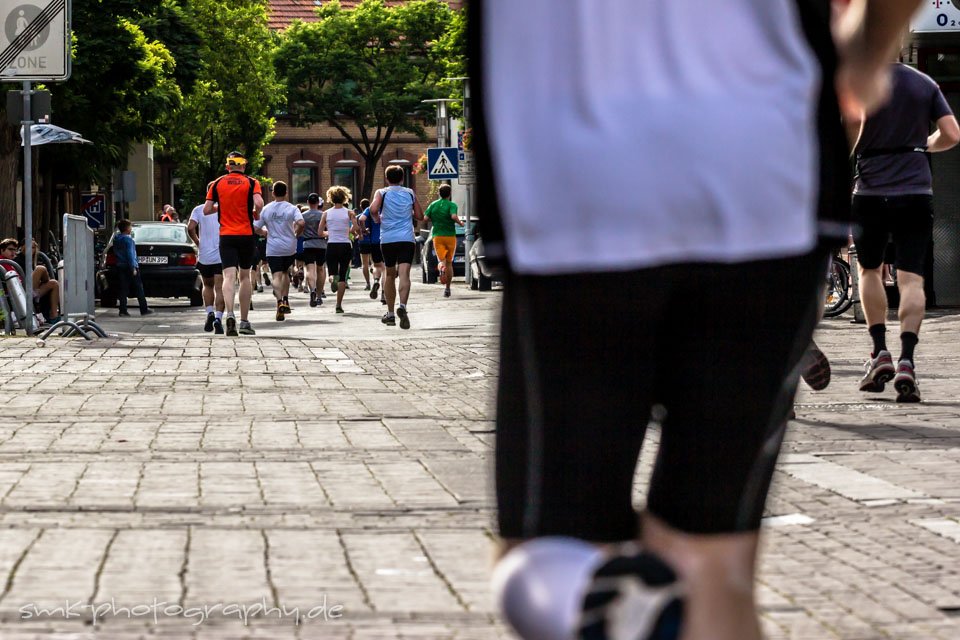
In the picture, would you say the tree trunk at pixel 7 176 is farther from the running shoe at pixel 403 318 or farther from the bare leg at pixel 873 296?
the bare leg at pixel 873 296

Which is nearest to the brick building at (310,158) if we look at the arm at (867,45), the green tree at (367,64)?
the green tree at (367,64)

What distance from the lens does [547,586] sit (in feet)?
5.79

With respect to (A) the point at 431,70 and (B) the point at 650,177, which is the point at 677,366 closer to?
(B) the point at 650,177

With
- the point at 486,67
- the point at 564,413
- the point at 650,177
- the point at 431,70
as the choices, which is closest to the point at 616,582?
the point at 564,413

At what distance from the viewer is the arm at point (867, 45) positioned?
205 centimetres

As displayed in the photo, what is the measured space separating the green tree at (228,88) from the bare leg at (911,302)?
52.9 m

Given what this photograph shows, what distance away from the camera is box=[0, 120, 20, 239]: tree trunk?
27.0 metres

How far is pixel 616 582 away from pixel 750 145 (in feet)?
1.73

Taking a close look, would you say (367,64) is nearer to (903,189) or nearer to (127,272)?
(127,272)

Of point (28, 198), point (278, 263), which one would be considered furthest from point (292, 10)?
point (28, 198)

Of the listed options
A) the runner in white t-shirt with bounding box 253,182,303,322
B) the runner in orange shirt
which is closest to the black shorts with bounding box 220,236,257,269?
the runner in orange shirt

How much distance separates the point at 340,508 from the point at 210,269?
14546 mm

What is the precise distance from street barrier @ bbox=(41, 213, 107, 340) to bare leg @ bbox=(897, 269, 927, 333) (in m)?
10.1

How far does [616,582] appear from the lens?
1.74 metres
